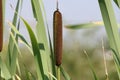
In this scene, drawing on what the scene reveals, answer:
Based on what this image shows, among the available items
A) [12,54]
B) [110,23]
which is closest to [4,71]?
[12,54]

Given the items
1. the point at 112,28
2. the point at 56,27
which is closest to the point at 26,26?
the point at 56,27

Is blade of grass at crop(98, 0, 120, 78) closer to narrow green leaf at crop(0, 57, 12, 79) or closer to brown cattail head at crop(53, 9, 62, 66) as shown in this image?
brown cattail head at crop(53, 9, 62, 66)

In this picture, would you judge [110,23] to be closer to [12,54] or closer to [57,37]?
[57,37]

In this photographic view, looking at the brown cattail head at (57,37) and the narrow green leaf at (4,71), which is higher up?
the brown cattail head at (57,37)

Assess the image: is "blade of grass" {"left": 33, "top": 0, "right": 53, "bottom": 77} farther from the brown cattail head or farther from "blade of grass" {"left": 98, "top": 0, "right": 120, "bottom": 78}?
"blade of grass" {"left": 98, "top": 0, "right": 120, "bottom": 78}

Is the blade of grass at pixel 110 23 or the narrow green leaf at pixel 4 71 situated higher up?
the blade of grass at pixel 110 23

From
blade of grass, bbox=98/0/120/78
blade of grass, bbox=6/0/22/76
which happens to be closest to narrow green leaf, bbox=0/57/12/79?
blade of grass, bbox=6/0/22/76

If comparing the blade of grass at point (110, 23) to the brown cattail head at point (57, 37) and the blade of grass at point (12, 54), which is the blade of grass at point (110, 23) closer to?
the brown cattail head at point (57, 37)

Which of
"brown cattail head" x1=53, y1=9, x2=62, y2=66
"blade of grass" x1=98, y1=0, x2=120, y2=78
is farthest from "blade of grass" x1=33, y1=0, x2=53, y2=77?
"blade of grass" x1=98, y1=0, x2=120, y2=78

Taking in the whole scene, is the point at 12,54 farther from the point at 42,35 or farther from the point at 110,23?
the point at 110,23

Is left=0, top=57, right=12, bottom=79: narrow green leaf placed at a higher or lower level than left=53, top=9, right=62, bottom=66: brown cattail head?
lower

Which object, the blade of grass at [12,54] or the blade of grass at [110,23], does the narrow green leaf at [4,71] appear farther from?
the blade of grass at [110,23]

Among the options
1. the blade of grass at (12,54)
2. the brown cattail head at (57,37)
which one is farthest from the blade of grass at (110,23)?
the blade of grass at (12,54)
